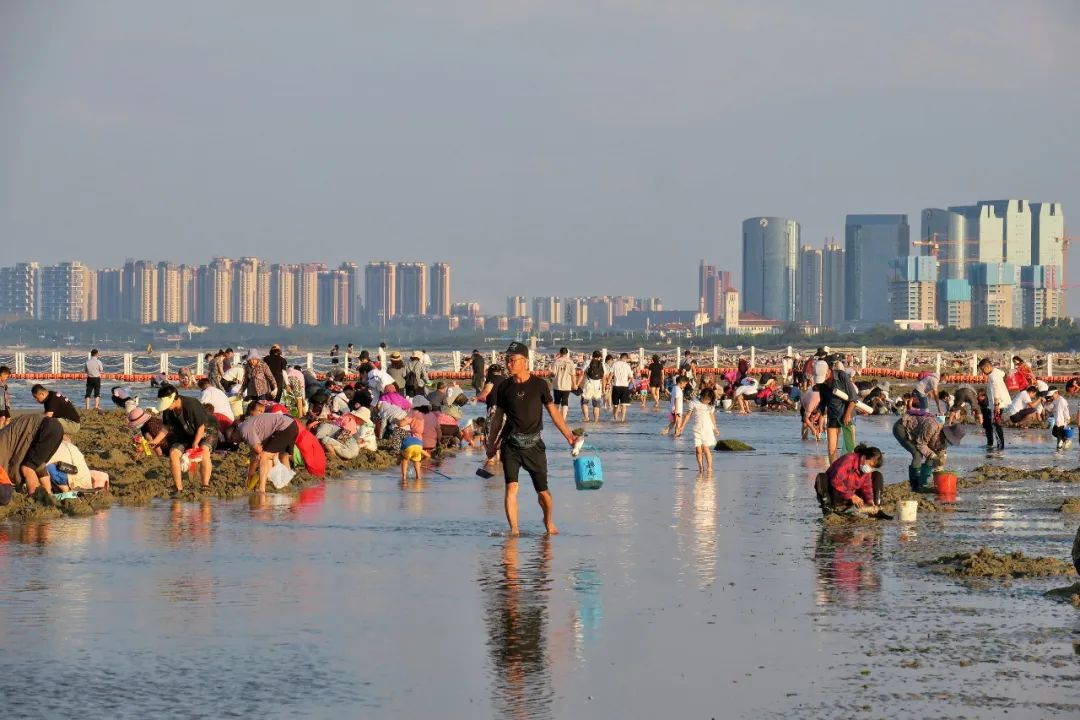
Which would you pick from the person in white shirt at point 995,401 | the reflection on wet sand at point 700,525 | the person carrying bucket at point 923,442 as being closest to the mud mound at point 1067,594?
the reflection on wet sand at point 700,525

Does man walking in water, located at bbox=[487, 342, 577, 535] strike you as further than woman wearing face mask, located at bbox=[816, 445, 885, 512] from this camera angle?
No

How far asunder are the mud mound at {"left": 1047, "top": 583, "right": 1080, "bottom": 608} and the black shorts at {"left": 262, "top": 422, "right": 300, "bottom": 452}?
9904mm

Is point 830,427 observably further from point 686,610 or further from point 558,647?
point 558,647

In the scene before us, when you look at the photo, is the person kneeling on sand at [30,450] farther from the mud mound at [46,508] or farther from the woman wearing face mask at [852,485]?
the woman wearing face mask at [852,485]

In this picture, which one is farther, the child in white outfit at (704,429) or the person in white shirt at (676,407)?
the person in white shirt at (676,407)

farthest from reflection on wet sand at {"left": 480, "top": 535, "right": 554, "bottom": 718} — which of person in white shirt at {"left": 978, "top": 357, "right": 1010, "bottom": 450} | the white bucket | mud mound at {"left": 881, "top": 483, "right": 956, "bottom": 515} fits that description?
person in white shirt at {"left": 978, "top": 357, "right": 1010, "bottom": 450}

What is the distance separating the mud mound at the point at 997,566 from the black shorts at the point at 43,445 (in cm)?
873

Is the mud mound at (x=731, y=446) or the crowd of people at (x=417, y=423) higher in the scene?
the crowd of people at (x=417, y=423)

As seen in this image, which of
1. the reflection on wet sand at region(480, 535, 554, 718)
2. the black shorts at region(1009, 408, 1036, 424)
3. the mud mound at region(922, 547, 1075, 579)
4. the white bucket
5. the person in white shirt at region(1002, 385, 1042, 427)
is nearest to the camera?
the reflection on wet sand at region(480, 535, 554, 718)

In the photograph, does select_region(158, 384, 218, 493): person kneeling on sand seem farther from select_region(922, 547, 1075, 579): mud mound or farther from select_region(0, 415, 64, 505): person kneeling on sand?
select_region(922, 547, 1075, 579): mud mound

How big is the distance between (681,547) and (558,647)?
4.91m

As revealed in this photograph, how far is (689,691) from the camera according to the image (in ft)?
27.0

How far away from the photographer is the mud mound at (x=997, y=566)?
12.2 metres

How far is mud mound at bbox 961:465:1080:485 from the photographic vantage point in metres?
21.3
